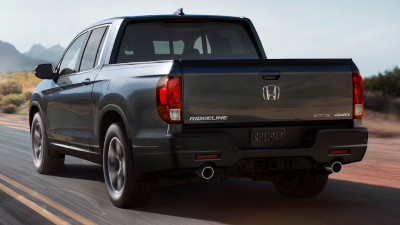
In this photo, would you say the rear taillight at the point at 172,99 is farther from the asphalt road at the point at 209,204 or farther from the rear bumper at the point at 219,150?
the asphalt road at the point at 209,204

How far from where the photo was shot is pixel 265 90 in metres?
5.77

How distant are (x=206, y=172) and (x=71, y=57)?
362 cm

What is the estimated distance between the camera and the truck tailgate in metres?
5.57

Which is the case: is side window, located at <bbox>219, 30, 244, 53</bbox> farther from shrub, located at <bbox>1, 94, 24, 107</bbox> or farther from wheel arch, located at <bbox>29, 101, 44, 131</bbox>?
shrub, located at <bbox>1, 94, 24, 107</bbox>

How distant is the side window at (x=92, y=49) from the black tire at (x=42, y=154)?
5.15ft

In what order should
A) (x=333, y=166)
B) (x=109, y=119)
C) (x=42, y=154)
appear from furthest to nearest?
(x=42, y=154) → (x=109, y=119) → (x=333, y=166)

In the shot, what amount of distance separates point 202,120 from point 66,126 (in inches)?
117

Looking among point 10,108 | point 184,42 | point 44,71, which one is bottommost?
point 10,108

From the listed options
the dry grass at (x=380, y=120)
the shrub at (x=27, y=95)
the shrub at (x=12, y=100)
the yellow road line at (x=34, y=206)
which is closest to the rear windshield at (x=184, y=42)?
the yellow road line at (x=34, y=206)

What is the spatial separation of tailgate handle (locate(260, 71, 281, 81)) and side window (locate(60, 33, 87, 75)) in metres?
3.21

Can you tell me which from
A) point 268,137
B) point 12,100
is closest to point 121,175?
point 268,137

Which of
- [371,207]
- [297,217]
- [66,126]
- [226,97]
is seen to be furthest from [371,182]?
[66,126]

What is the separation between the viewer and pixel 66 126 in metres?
8.00

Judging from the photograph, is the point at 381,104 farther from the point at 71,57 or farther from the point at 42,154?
the point at 71,57
